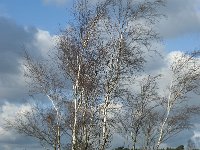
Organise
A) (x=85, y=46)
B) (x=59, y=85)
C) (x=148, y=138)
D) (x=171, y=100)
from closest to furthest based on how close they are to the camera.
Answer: (x=85, y=46) < (x=59, y=85) < (x=171, y=100) < (x=148, y=138)

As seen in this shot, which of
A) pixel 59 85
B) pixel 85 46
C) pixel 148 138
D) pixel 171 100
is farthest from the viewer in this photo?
pixel 148 138

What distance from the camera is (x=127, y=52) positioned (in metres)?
22.3

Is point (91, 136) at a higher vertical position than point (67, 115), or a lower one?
lower

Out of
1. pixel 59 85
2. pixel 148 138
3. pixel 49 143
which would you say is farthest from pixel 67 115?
pixel 148 138

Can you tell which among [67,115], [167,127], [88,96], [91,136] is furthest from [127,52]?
[167,127]

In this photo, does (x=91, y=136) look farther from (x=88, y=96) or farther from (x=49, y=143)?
(x=49, y=143)

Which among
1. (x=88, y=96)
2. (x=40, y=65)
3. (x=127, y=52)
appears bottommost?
(x=88, y=96)

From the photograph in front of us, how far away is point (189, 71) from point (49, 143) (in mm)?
9653

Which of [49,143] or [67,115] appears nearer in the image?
[67,115]

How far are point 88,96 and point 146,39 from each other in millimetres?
3749

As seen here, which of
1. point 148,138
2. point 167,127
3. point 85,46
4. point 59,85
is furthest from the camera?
point 148,138

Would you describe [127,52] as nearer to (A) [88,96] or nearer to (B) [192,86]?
(A) [88,96]

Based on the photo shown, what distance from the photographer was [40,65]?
27.2m

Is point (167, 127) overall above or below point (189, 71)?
below
